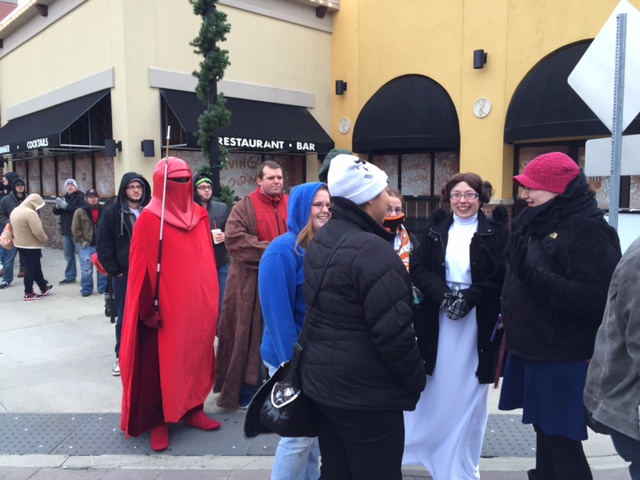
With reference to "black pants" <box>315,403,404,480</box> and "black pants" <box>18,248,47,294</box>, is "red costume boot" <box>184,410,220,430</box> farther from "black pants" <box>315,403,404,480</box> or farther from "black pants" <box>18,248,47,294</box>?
"black pants" <box>18,248,47,294</box>

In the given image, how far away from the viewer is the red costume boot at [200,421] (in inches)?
161

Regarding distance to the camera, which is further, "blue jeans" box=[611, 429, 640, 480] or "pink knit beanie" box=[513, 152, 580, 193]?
"pink knit beanie" box=[513, 152, 580, 193]

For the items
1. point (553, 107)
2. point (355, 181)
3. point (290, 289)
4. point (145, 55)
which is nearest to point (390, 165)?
point (553, 107)

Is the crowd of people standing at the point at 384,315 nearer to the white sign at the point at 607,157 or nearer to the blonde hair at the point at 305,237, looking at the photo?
the blonde hair at the point at 305,237

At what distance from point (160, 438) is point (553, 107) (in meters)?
8.88

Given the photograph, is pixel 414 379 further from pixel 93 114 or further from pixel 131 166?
pixel 93 114

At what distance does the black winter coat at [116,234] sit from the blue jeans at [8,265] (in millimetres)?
6302

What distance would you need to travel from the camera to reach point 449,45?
11727 mm

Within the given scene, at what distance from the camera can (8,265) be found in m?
10.0

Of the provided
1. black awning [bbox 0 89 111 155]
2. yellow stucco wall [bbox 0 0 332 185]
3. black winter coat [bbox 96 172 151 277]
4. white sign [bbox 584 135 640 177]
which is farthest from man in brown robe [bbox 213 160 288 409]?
black awning [bbox 0 89 111 155]

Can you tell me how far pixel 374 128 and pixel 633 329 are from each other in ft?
36.4

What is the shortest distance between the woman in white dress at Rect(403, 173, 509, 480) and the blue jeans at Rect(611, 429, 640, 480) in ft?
3.64

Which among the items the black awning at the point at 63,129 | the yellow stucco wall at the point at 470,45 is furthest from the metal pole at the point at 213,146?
the yellow stucco wall at the point at 470,45

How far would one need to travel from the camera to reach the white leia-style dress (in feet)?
10.4
